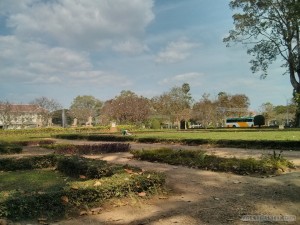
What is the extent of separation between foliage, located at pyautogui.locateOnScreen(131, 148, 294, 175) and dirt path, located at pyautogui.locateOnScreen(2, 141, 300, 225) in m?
0.68

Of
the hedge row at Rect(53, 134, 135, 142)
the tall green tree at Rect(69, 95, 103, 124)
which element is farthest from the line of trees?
the hedge row at Rect(53, 134, 135, 142)

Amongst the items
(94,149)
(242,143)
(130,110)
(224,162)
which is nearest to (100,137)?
(94,149)

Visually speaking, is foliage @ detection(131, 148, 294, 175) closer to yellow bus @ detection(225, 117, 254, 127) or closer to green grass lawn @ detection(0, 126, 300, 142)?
green grass lawn @ detection(0, 126, 300, 142)

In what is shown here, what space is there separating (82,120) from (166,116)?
30.3m

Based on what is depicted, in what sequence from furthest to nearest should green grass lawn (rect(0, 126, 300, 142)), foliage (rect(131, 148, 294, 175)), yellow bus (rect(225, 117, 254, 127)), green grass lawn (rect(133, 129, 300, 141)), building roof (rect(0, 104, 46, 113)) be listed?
building roof (rect(0, 104, 46, 113))
yellow bus (rect(225, 117, 254, 127))
green grass lawn (rect(0, 126, 300, 142))
green grass lawn (rect(133, 129, 300, 141))
foliage (rect(131, 148, 294, 175))

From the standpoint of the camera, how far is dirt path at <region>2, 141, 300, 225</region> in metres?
4.88

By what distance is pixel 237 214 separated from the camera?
493 cm

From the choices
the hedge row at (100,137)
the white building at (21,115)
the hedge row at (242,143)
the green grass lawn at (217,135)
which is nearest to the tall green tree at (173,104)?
the white building at (21,115)

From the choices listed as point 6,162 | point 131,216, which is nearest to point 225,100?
point 6,162

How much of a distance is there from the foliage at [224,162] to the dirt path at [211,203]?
68cm

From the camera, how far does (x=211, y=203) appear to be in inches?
220

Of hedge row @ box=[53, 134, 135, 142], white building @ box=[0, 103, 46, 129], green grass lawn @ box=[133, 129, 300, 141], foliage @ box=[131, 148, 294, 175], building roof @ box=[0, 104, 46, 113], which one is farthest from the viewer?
building roof @ box=[0, 104, 46, 113]

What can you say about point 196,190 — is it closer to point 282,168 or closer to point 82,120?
point 282,168

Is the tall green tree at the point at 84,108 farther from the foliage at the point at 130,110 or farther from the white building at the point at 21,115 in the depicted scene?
the foliage at the point at 130,110
